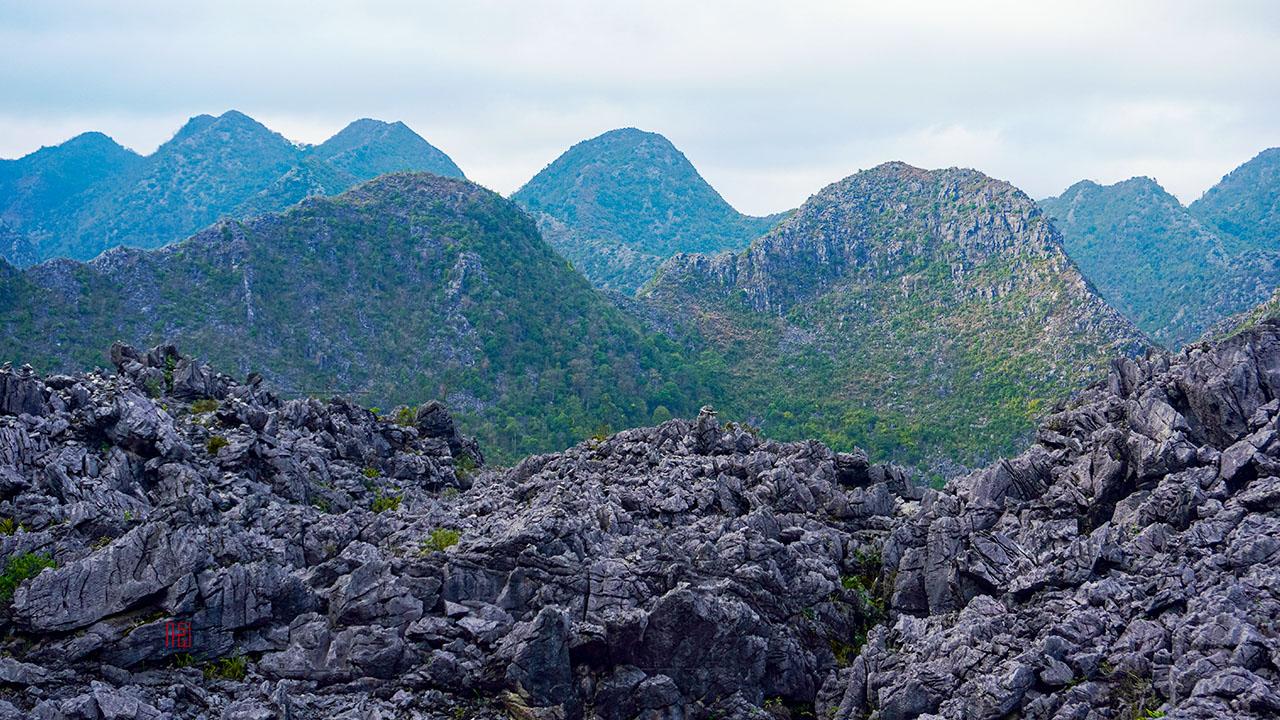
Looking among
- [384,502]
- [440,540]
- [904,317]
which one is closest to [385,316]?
[904,317]

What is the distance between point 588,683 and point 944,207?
124m

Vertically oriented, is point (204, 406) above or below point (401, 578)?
above

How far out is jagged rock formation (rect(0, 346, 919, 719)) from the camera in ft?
83.3

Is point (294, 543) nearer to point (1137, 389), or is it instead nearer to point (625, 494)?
point (625, 494)

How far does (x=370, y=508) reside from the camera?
45375mm

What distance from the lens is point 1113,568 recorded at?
2853cm

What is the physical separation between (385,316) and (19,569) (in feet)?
300

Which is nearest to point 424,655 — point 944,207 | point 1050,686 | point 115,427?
point 1050,686

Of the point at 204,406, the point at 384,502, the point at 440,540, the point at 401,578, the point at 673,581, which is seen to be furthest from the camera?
the point at 204,406

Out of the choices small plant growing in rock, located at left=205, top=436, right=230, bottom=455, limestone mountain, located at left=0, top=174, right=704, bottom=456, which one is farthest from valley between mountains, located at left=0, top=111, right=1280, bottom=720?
limestone mountain, located at left=0, top=174, right=704, bottom=456

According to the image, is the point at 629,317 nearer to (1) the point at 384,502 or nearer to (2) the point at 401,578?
(1) the point at 384,502

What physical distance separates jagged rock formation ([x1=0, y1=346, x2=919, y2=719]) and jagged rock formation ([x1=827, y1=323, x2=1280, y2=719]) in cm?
329

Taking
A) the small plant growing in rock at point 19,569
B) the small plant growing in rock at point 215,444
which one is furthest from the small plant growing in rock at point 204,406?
the small plant growing in rock at point 19,569

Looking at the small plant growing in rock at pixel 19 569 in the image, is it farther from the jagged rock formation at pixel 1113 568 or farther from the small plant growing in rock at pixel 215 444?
the jagged rock formation at pixel 1113 568
